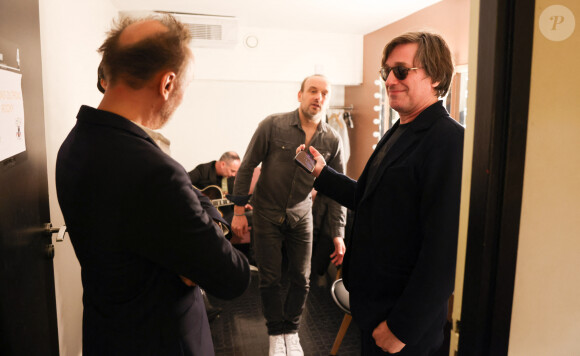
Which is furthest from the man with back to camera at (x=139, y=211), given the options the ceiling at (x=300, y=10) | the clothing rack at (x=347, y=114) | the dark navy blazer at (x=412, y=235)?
the clothing rack at (x=347, y=114)

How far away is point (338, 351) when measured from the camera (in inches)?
90.5

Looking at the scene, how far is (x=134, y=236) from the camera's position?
793 mm

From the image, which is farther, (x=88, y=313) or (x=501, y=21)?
Answer: (x=88, y=313)

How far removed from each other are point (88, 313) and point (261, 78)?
3275 mm

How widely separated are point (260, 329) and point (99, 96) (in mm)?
2034

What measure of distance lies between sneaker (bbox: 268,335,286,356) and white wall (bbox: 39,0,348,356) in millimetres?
1049

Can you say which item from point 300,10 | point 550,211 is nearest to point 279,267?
point 550,211

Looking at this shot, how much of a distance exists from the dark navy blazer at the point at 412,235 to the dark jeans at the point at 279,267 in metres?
1.03

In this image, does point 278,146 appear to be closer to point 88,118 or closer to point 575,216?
point 88,118

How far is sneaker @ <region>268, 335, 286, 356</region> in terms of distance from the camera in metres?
2.17

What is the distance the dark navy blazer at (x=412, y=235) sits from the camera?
3.40ft

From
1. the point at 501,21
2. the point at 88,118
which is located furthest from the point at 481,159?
the point at 88,118

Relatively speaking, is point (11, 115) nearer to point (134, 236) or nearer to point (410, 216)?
point (134, 236)

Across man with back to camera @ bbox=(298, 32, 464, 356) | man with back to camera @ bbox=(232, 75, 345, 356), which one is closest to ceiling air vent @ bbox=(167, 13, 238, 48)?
man with back to camera @ bbox=(232, 75, 345, 356)
